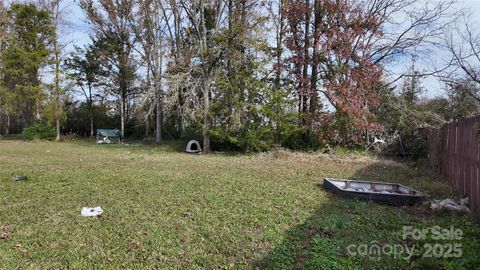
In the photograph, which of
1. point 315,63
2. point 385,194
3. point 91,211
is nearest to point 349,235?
point 385,194

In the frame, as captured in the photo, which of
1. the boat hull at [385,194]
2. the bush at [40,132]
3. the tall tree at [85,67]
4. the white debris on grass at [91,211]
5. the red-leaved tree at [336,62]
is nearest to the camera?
the white debris on grass at [91,211]

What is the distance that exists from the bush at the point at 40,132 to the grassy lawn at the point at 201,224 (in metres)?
13.5

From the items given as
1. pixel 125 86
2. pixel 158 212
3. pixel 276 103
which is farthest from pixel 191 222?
pixel 125 86

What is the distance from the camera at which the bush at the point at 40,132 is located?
722 inches

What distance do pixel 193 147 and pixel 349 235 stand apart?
10796 mm

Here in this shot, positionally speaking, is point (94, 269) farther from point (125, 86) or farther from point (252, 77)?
point (125, 86)

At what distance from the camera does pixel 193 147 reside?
13820mm

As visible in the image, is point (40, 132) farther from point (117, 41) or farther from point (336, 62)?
point (336, 62)

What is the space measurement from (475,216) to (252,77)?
→ 9.45 m

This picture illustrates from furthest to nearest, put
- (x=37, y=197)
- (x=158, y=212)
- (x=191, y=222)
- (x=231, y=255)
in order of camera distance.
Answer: (x=37, y=197) → (x=158, y=212) → (x=191, y=222) → (x=231, y=255)

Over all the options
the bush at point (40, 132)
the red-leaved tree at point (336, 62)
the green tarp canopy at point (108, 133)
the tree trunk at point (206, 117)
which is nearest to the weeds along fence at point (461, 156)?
the red-leaved tree at point (336, 62)

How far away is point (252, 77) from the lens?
12.6 m

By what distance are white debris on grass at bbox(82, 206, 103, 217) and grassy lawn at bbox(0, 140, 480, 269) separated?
3.4 inches

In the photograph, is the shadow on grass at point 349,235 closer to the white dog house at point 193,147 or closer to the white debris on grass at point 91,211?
the white debris on grass at point 91,211
